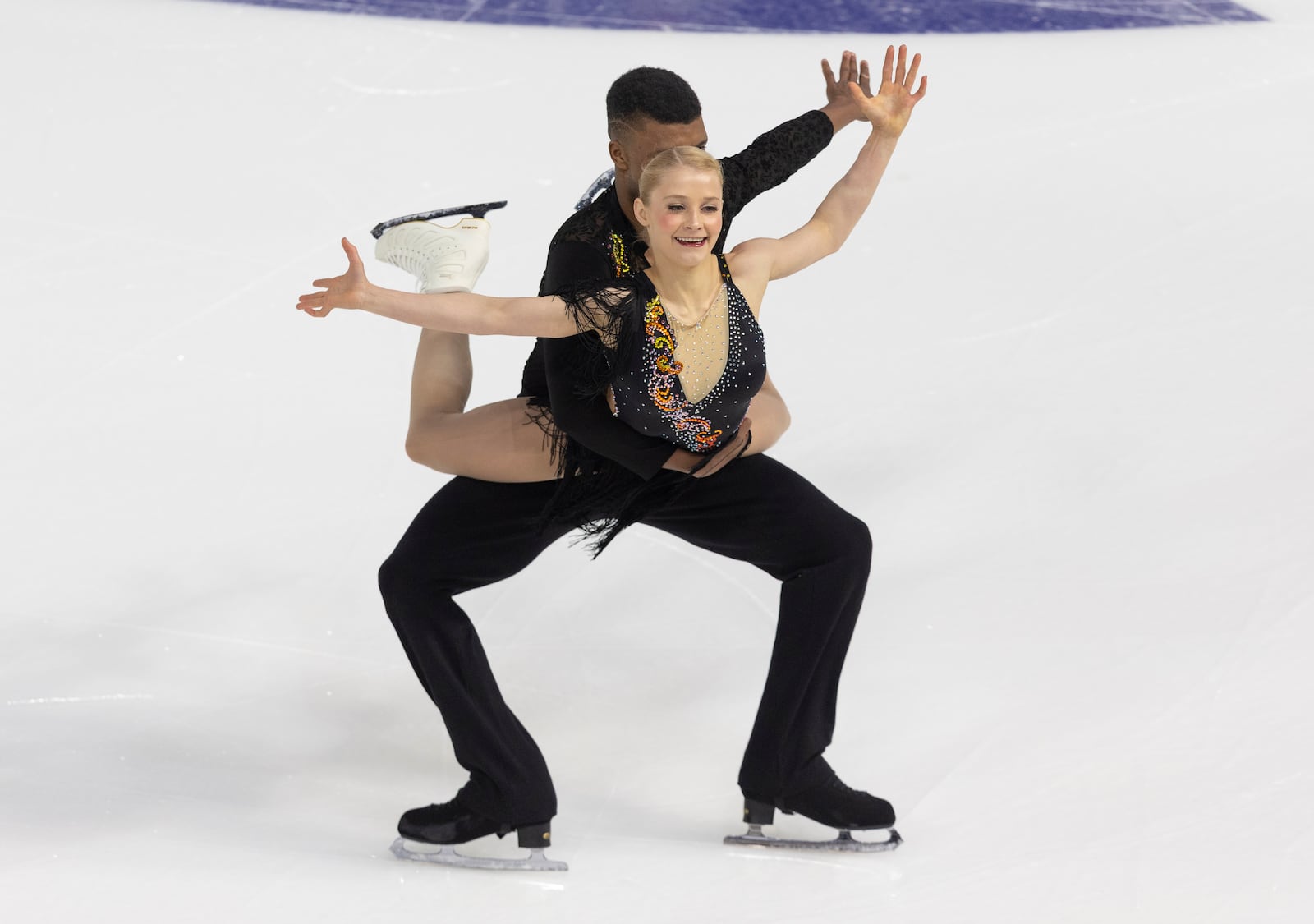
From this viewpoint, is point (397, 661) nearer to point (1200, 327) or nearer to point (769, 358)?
point (769, 358)

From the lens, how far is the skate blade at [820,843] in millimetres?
2840

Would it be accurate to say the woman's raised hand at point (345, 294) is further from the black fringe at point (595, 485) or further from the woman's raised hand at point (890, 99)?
the woman's raised hand at point (890, 99)

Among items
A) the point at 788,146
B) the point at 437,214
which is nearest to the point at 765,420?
the point at 788,146

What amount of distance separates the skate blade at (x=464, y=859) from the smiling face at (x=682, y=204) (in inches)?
40.7

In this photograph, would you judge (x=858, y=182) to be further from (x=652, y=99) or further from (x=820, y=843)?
(x=820, y=843)

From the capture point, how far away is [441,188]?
17.2ft

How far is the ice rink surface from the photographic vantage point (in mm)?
2812

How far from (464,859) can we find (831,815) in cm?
63

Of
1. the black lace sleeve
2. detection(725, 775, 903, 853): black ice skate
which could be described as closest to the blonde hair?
the black lace sleeve

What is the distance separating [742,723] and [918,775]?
1.32 ft

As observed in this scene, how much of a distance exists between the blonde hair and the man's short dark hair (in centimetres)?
11

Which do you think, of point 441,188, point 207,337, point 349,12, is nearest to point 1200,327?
point 441,188

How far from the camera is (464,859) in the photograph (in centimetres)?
285

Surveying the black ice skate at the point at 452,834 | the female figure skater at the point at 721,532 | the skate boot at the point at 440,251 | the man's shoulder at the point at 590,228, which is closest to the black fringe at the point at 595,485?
the female figure skater at the point at 721,532
